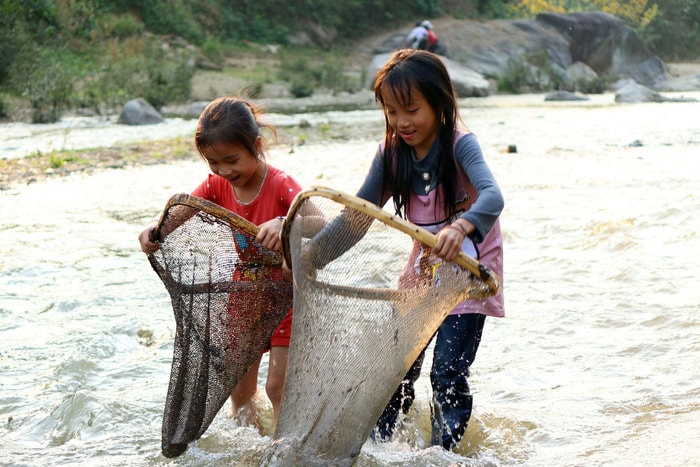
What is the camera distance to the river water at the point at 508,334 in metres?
3.55

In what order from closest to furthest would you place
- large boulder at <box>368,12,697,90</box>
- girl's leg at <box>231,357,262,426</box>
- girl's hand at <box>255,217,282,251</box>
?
1. girl's hand at <box>255,217,282,251</box>
2. girl's leg at <box>231,357,262,426</box>
3. large boulder at <box>368,12,697,90</box>

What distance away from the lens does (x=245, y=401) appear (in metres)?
3.79

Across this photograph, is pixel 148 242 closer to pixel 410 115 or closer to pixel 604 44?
pixel 410 115

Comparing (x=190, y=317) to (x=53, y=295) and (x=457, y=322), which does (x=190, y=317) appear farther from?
(x=53, y=295)

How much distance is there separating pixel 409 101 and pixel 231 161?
27.5 inches

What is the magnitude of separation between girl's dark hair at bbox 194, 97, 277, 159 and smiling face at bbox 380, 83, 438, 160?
1.73 feet

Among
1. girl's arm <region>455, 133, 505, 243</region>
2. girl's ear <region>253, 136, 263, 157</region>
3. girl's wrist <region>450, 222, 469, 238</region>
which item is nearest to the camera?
girl's wrist <region>450, 222, 469, 238</region>

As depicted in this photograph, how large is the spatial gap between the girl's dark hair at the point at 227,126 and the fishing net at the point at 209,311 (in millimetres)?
323

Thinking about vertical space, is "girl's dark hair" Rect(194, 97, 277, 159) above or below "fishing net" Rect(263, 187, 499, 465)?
above

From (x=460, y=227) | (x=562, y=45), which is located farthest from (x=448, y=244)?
(x=562, y=45)

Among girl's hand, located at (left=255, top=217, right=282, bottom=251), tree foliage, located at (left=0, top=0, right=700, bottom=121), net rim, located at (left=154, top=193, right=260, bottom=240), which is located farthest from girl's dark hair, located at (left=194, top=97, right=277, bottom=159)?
tree foliage, located at (left=0, top=0, right=700, bottom=121)

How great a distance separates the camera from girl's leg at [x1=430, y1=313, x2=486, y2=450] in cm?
317

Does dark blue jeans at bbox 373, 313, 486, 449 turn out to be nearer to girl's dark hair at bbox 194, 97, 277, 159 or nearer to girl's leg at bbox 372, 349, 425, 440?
girl's leg at bbox 372, 349, 425, 440

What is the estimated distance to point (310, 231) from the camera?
2842mm
